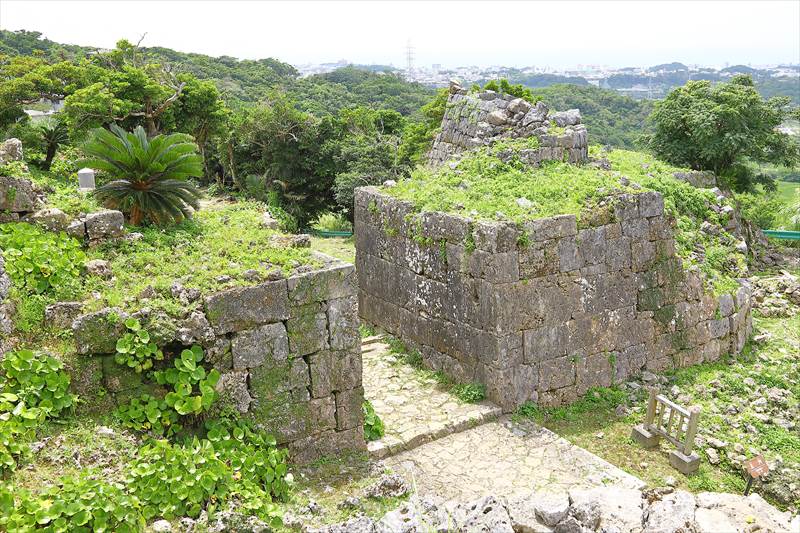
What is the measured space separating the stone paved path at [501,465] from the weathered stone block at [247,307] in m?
2.22

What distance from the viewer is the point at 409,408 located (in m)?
8.76

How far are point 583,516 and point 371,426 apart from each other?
2.71 m

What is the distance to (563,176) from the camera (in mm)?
10125

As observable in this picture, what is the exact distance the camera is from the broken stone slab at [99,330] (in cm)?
575

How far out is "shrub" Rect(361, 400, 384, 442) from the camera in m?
7.70

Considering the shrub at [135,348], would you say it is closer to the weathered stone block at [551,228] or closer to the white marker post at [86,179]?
the white marker post at [86,179]

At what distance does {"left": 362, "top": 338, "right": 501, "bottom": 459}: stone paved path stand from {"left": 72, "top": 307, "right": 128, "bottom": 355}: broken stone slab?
299 cm

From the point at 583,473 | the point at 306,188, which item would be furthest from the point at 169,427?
the point at 306,188

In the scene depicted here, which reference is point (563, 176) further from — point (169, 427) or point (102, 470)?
point (102, 470)

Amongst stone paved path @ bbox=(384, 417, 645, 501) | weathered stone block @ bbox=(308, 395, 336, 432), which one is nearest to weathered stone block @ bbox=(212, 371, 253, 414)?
weathered stone block @ bbox=(308, 395, 336, 432)

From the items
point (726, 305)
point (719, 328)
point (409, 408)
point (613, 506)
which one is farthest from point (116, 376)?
point (726, 305)

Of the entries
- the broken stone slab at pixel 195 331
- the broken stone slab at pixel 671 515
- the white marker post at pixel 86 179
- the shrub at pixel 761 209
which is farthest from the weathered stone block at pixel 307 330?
the shrub at pixel 761 209

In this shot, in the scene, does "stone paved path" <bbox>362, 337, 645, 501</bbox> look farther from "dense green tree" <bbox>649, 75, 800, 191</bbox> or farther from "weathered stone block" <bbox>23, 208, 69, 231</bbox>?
"dense green tree" <bbox>649, 75, 800, 191</bbox>

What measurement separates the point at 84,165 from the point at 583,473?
6.30m
